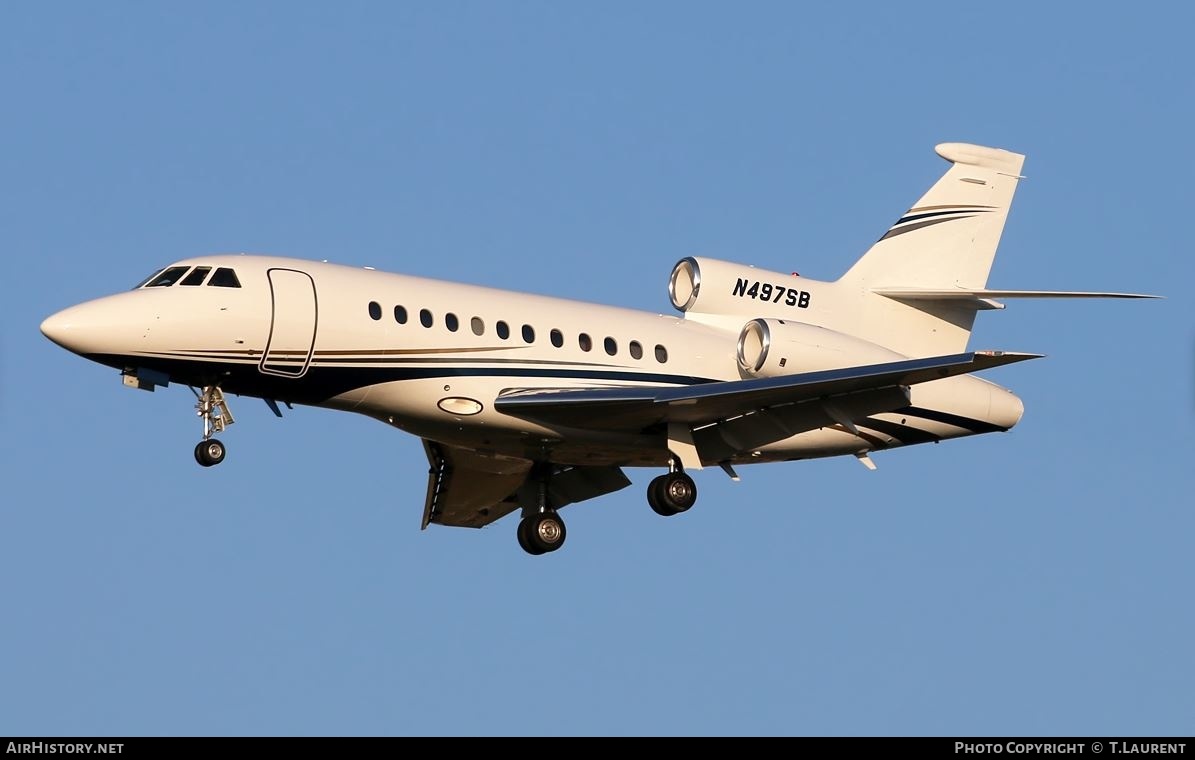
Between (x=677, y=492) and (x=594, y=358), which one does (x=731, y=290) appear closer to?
(x=594, y=358)

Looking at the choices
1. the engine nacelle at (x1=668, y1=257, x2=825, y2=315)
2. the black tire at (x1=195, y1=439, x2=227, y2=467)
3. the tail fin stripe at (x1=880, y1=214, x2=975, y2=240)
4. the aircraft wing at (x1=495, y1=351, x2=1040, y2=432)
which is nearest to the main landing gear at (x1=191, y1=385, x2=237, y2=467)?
the black tire at (x1=195, y1=439, x2=227, y2=467)

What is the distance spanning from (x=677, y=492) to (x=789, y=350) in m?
2.45

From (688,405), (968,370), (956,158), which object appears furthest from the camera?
(956,158)

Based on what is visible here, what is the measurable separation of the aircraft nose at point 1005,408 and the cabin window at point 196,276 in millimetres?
10991

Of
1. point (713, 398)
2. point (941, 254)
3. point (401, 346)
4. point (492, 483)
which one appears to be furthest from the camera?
point (941, 254)

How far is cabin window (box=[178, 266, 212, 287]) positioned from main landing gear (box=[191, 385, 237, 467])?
1.28 meters

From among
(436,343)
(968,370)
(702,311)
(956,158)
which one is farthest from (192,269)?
(956,158)

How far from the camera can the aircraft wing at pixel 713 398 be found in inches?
909

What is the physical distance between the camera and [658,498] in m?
24.4

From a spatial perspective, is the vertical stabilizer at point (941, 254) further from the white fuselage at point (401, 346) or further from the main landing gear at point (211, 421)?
the main landing gear at point (211, 421)

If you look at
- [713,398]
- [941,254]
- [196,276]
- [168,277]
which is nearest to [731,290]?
[713,398]
